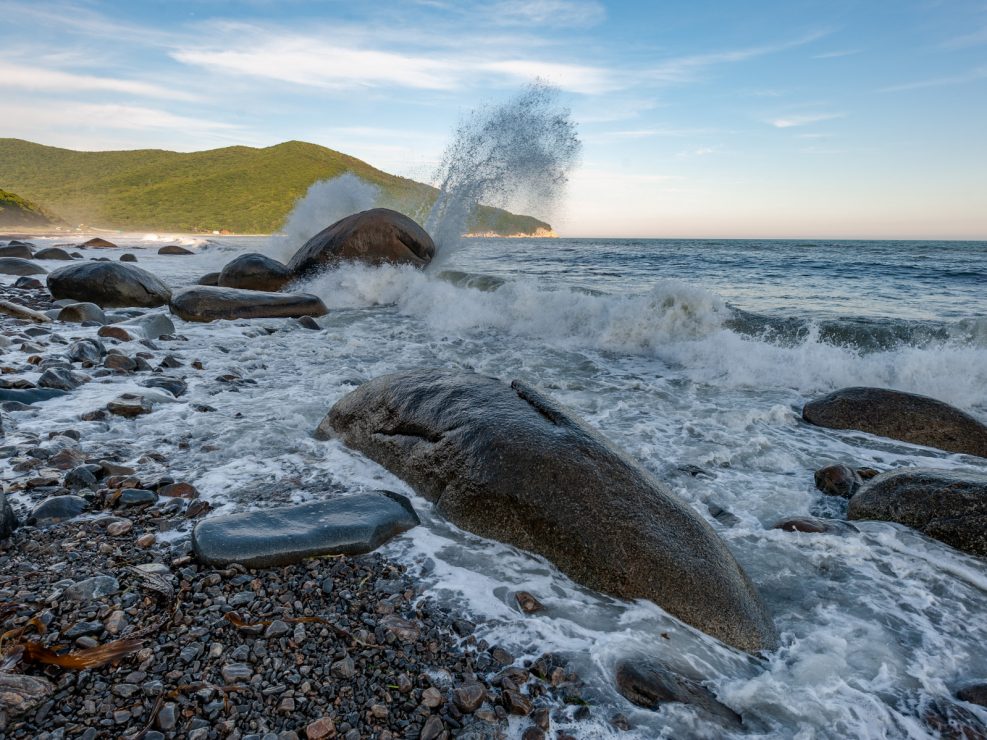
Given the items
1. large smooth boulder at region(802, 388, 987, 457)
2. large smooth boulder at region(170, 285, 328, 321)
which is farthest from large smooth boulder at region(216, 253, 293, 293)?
large smooth boulder at region(802, 388, 987, 457)

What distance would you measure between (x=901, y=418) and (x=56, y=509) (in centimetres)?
708

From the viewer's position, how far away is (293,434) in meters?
4.42

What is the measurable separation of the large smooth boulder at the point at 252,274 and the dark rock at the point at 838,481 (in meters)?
11.8

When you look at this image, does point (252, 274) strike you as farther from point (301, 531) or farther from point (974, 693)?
point (974, 693)

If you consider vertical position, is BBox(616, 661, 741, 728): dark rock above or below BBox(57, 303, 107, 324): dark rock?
below

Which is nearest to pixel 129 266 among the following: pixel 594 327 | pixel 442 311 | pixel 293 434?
pixel 442 311

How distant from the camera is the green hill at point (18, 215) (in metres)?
40.7

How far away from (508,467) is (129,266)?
977cm

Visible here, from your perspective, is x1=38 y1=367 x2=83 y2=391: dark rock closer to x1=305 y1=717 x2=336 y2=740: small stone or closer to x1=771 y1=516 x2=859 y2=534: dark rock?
x1=305 y1=717 x2=336 y2=740: small stone

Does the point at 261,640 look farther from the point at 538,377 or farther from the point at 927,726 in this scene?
the point at 538,377

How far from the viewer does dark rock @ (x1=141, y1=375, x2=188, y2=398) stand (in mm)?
5125

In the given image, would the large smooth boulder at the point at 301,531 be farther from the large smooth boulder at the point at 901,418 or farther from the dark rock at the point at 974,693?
the large smooth boulder at the point at 901,418

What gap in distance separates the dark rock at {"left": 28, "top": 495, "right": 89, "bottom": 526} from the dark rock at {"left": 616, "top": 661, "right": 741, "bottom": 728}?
302 cm

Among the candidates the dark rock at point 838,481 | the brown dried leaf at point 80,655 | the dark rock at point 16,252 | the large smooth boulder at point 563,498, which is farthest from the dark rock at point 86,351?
the dark rock at point 16,252
